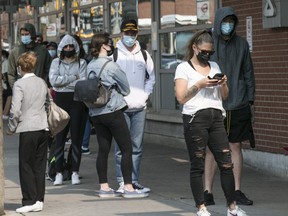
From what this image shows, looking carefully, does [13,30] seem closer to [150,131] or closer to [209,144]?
[150,131]

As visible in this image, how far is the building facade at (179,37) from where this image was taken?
1225cm

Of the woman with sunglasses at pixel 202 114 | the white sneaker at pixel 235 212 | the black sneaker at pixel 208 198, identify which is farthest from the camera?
the black sneaker at pixel 208 198

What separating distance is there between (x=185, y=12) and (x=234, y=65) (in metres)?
5.67

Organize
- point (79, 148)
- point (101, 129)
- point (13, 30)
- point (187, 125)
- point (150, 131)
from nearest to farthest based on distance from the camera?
point (187, 125) → point (101, 129) → point (79, 148) → point (150, 131) → point (13, 30)

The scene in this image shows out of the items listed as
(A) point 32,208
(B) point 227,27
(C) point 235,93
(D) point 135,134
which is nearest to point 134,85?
(D) point 135,134

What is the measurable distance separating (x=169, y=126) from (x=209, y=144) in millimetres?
7018

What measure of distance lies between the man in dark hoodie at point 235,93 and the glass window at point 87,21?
950 cm

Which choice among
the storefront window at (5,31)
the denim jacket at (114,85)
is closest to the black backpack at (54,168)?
the denim jacket at (114,85)

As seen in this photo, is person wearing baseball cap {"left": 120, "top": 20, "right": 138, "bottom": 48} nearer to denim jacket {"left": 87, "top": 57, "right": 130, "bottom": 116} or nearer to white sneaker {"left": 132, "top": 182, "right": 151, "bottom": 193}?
denim jacket {"left": 87, "top": 57, "right": 130, "bottom": 116}

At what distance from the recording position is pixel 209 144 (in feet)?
28.8

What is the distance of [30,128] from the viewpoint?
9.70m

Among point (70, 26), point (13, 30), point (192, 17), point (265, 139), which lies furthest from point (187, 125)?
point (13, 30)

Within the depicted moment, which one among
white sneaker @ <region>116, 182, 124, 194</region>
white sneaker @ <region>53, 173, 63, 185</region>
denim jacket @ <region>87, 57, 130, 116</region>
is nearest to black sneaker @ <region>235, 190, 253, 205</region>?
white sneaker @ <region>116, 182, 124, 194</region>

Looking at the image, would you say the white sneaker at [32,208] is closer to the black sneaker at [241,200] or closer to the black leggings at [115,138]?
the black leggings at [115,138]
